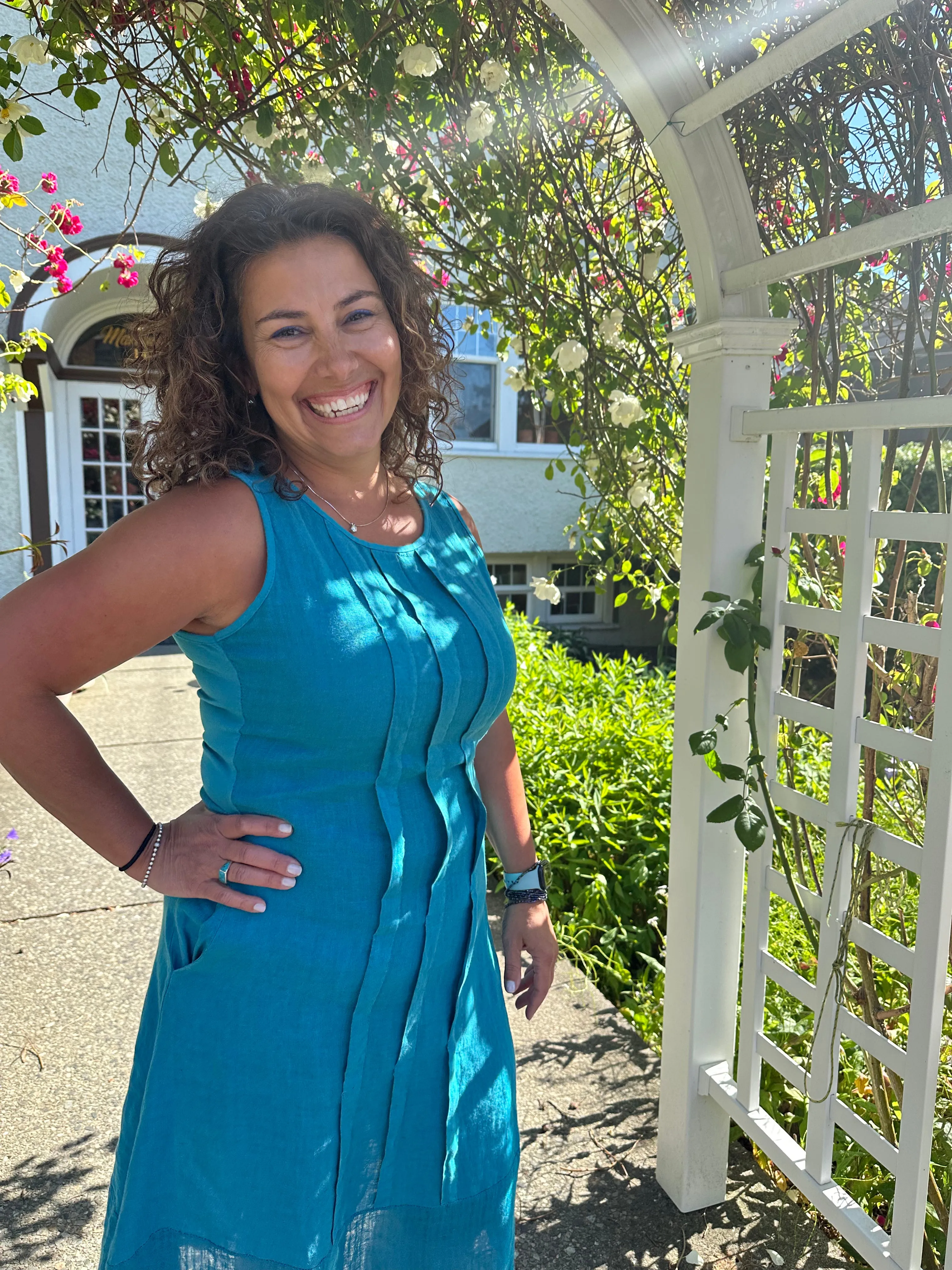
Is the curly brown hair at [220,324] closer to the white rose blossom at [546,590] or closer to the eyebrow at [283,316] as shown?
the eyebrow at [283,316]

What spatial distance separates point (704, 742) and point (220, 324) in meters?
1.22

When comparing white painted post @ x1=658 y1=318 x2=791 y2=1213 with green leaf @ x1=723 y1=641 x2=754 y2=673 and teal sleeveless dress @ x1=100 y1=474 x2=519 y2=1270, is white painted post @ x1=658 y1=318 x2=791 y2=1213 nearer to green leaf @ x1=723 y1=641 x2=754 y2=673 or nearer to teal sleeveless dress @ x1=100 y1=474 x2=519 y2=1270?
green leaf @ x1=723 y1=641 x2=754 y2=673

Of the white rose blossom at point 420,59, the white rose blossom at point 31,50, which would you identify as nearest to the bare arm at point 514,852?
the white rose blossom at point 420,59

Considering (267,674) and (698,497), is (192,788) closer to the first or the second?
(698,497)

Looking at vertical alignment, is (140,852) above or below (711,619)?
below

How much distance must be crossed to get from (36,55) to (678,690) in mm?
2199

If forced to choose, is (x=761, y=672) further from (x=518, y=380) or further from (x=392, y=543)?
(x=518, y=380)

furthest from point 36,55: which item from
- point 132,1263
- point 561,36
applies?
point 132,1263

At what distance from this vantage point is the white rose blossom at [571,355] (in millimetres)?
2768

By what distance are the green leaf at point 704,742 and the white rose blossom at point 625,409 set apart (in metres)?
1.07

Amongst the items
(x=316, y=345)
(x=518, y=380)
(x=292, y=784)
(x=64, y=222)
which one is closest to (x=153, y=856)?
(x=292, y=784)

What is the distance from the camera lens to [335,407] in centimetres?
146

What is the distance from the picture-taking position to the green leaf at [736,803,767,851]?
1945 millimetres

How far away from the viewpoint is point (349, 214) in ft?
4.95
